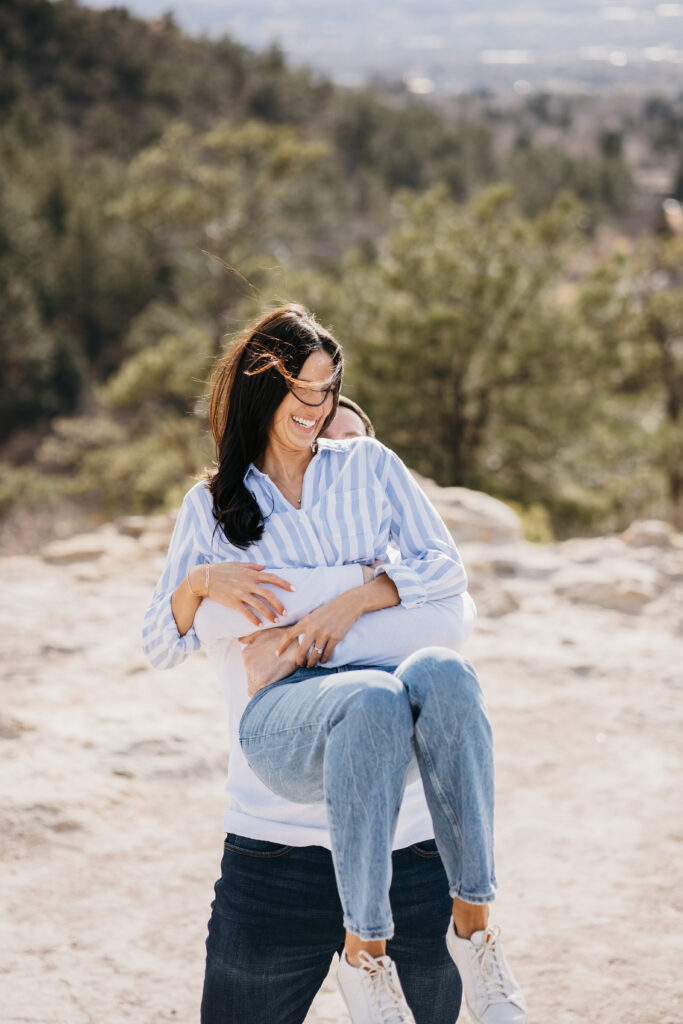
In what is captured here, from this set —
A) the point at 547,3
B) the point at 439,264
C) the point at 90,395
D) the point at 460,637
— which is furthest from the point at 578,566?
the point at 547,3

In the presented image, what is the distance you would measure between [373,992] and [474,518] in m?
4.75

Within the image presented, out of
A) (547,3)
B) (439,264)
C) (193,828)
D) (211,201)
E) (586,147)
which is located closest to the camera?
(193,828)

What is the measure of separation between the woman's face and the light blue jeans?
2.13 ft

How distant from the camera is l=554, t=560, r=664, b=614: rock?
16.6 feet

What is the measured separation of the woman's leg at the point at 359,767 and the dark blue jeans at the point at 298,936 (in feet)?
0.92

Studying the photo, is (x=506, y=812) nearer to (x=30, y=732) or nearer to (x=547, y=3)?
(x=30, y=732)

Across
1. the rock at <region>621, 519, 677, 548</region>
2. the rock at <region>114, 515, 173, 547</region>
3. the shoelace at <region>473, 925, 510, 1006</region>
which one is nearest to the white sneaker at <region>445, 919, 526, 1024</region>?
the shoelace at <region>473, 925, 510, 1006</region>

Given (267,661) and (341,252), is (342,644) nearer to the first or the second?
(267,661)

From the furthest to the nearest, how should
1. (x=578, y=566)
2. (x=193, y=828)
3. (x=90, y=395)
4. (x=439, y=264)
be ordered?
(x=90, y=395) < (x=439, y=264) < (x=578, y=566) < (x=193, y=828)

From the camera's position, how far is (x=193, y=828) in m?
3.06

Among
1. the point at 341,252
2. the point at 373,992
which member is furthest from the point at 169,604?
the point at 341,252

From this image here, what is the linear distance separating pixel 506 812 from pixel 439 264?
1148 cm

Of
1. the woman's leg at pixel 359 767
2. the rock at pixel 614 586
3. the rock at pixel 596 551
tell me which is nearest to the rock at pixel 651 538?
the rock at pixel 596 551

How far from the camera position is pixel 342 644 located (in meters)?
1.99
